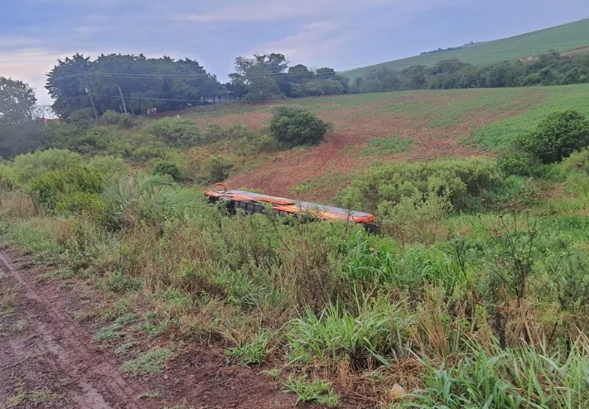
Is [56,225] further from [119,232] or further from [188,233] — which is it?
[188,233]

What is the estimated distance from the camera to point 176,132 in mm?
45469

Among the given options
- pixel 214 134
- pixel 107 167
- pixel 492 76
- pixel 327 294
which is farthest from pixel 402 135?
pixel 327 294

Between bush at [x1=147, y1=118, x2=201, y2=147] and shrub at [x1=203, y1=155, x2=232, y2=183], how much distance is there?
1043 cm

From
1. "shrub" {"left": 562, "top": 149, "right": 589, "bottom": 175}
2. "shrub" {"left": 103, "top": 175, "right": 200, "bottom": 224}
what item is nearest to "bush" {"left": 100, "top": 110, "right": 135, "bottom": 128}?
"shrub" {"left": 562, "top": 149, "right": 589, "bottom": 175}

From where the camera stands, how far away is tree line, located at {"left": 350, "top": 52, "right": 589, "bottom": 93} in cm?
5172

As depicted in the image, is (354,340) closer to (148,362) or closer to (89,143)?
(148,362)

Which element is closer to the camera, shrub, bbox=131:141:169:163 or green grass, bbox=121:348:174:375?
green grass, bbox=121:348:174:375

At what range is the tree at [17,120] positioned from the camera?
1438 inches

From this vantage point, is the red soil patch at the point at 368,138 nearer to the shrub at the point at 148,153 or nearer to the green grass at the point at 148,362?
the shrub at the point at 148,153

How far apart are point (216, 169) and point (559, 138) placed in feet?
78.6

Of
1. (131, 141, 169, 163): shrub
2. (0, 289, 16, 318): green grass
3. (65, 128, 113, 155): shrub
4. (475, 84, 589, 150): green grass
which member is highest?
(65, 128, 113, 155): shrub

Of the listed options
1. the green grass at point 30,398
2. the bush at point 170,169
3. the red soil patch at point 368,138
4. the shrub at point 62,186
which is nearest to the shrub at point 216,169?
the red soil patch at point 368,138

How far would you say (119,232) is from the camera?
19.7 ft

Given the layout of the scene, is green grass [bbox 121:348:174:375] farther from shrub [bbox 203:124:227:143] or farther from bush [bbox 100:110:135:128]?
bush [bbox 100:110:135:128]
